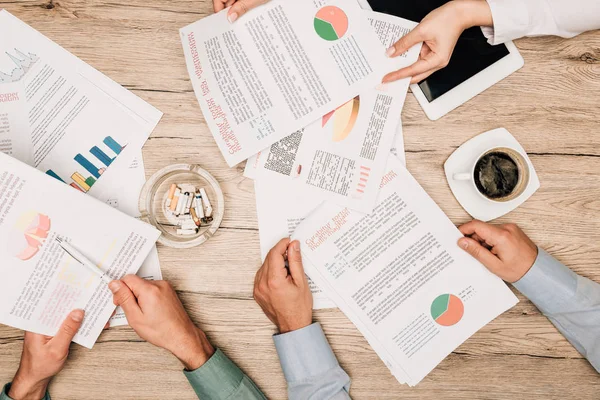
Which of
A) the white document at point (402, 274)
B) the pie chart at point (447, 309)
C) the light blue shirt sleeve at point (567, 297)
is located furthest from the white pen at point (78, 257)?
the light blue shirt sleeve at point (567, 297)

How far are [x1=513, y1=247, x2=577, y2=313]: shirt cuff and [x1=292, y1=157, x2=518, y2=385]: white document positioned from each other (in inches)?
1.7

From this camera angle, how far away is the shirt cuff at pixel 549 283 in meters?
0.81

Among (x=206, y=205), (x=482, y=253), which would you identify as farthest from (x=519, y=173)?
(x=206, y=205)

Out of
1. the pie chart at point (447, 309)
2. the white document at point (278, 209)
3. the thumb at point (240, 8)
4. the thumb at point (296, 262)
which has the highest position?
the thumb at point (240, 8)

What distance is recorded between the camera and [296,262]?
81 cm

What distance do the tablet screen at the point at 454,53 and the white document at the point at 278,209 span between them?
0.96 ft

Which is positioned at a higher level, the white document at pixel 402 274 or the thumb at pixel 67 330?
the thumb at pixel 67 330

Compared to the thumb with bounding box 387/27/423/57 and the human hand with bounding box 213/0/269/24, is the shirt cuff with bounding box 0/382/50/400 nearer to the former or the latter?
the human hand with bounding box 213/0/269/24

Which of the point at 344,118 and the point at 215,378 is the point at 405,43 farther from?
the point at 215,378

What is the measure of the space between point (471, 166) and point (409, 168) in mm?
107

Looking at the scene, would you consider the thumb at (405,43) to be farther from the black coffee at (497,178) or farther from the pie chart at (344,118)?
the black coffee at (497,178)

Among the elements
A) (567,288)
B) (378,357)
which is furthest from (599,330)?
(378,357)

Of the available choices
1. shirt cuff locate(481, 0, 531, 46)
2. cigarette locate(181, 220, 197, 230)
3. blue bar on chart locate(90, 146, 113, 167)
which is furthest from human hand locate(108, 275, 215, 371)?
shirt cuff locate(481, 0, 531, 46)

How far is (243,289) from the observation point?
2.77 feet
